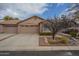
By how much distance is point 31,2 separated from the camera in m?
2.65

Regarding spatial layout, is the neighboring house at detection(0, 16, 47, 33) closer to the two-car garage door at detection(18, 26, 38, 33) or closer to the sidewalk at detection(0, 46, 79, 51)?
the two-car garage door at detection(18, 26, 38, 33)

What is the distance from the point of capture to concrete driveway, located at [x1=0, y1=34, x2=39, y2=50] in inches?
105

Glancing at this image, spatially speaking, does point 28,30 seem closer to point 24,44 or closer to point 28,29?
point 28,29

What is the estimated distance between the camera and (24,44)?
2.67 m

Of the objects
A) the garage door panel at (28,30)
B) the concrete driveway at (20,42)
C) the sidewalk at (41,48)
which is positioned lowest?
the sidewalk at (41,48)

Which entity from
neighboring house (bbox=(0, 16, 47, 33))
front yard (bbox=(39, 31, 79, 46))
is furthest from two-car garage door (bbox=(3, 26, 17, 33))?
Answer: front yard (bbox=(39, 31, 79, 46))

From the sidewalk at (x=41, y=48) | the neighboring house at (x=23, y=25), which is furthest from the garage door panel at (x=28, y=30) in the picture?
the sidewalk at (x=41, y=48)

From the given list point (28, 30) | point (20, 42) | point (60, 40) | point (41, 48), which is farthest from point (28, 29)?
point (60, 40)

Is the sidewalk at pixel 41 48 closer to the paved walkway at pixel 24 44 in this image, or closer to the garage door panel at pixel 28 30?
the paved walkway at pixel 24 44

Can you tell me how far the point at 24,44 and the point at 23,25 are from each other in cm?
28

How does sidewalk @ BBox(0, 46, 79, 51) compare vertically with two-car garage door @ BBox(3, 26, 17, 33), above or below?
below

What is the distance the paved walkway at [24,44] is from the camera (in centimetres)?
266

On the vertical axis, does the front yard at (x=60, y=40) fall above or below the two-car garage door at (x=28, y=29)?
below

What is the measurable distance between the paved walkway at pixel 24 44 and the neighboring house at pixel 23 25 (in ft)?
0.26
